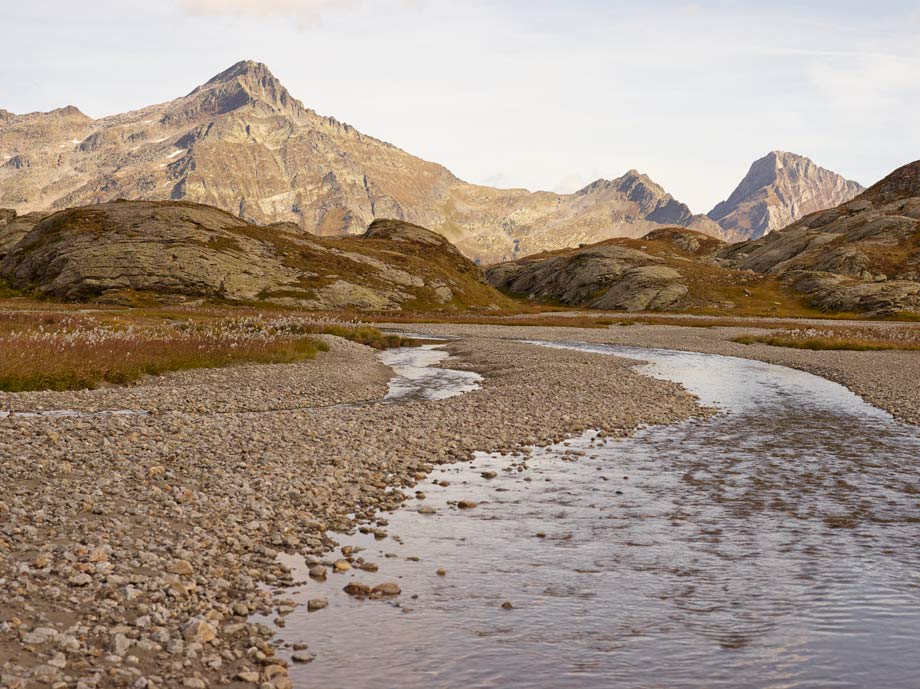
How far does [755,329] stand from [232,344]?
258 ft

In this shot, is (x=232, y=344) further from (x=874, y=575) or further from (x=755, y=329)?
(x=755, y=329)

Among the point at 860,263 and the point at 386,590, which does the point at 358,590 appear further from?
the point at 860,263

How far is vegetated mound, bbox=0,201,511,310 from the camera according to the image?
12231cm

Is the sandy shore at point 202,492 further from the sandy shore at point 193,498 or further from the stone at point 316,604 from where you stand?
the stone at point 316,604

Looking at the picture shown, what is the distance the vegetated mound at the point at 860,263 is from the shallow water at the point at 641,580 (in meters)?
126

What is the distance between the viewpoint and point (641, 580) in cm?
1348

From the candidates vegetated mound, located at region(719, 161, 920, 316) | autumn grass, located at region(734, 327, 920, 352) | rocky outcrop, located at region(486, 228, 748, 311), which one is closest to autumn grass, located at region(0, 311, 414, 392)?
autumn grass, located at region(734, 327, 920, 352)

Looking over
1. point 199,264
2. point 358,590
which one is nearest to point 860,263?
point 199,264

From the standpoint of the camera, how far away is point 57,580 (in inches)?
444

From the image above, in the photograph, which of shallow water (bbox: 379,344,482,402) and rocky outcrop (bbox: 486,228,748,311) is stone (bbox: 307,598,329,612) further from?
rocky outcrop (bbox: 486,228,748,311)

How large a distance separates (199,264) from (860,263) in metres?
141

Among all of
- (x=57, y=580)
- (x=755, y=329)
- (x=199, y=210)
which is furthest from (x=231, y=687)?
(x=199, y=210)

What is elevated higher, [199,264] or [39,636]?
[199,264]

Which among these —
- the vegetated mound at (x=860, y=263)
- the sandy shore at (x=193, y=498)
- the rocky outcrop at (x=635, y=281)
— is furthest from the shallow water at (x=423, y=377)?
the rocky outcrop at (x=635, y=281)
